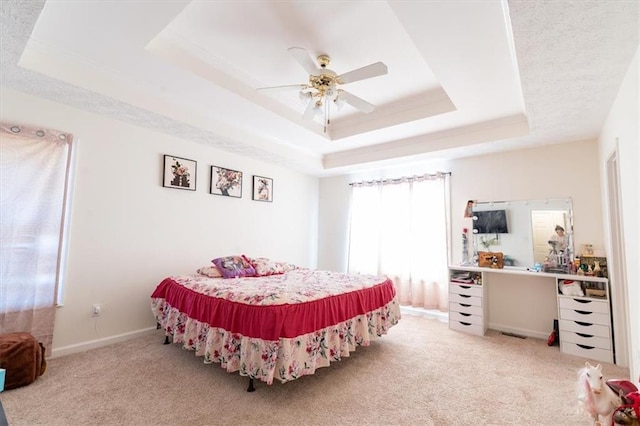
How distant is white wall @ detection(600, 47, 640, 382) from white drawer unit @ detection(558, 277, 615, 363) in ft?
2.80

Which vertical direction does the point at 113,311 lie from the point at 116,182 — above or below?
below

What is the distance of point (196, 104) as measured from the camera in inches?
125

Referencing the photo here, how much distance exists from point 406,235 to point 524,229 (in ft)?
5.22

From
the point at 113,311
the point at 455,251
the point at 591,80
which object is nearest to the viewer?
the point at 591,80

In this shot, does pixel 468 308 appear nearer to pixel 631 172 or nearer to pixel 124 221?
pixel 631 172

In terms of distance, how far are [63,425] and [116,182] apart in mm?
2260

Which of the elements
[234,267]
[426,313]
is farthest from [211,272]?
[426,313]

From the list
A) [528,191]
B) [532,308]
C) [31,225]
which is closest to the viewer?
[31,225]

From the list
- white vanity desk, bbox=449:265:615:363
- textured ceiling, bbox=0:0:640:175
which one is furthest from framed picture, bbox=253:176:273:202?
white vanity desk, bbox=449:265:615:363

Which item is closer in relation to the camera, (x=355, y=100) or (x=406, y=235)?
(x=355, y=100)

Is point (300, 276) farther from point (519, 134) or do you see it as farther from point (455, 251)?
point (519, 134)

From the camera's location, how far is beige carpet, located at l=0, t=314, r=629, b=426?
1.94 meters

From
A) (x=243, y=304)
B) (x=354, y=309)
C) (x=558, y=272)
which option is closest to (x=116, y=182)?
(x=243, y=304)

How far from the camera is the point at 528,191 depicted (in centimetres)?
378
